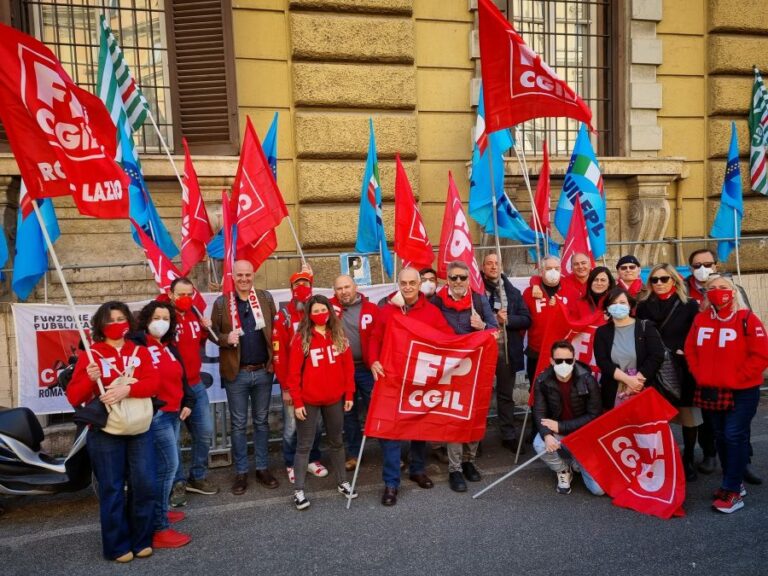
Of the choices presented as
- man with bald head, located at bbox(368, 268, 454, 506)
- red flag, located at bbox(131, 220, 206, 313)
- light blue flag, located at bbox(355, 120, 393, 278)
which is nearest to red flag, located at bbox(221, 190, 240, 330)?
red flag, located at bbox(131, 220, 206, 313)

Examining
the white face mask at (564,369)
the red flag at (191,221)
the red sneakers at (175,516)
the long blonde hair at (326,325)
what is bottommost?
the red sneakers at (175,516)

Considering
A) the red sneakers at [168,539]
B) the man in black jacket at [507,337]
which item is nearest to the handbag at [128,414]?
the red sneakers at [168,539]

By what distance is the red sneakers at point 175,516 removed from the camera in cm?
444

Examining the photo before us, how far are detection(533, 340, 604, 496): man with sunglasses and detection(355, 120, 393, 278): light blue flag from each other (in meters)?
2.41

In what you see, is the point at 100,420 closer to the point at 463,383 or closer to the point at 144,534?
the point at 144,534

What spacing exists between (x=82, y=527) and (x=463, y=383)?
→ 9.52 ft

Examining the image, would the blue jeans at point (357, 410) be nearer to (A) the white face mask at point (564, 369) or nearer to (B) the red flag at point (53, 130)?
(A) the white face mask at point (564, 369)

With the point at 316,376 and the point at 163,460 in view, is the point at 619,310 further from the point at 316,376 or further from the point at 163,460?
the point at 163,460

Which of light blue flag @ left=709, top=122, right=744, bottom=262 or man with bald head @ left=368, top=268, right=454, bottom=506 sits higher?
light blue flag @ left=709, top=122, right=744, bottom=262

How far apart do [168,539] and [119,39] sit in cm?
590

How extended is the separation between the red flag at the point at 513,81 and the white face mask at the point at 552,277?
1384 mm

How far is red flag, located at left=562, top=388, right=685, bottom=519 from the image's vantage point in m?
4.36

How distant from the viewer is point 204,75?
7.30 meters

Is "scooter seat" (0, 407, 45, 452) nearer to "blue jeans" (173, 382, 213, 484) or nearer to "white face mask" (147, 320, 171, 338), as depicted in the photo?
"blue jeans" (173, 382, 213, 484)
